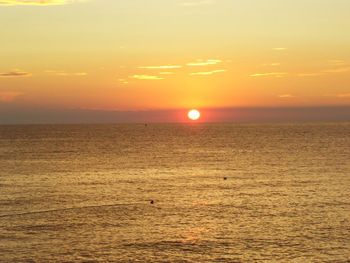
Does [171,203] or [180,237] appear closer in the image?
[180,237]

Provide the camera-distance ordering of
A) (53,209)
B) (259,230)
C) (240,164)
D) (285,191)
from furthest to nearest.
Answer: (240,164)
(285,191)
(53,209)
(259,230)

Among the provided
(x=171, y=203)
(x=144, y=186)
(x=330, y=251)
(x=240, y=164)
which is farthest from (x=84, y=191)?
(x=240, y=164)

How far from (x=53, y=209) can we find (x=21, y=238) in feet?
41.2

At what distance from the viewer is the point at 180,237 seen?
4459 cm

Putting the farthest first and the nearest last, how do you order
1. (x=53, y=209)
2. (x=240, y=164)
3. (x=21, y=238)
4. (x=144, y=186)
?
(x=240, y=164)
(x=144, y=186)
(x=53, y=209)
(x=21, y=238)

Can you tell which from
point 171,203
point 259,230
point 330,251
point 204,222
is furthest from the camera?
point 171,203

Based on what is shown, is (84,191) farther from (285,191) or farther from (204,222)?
(285,191)

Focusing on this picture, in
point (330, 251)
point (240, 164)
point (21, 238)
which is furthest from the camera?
point (240, 164)

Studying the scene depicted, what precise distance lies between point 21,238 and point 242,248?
20604mm

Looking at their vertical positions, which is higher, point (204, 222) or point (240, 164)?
point (240, 164)

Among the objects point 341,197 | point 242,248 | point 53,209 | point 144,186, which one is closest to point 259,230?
point 242,248

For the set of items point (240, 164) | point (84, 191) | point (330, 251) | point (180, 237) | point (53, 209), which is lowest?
point (330, 251)

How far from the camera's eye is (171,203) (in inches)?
2371

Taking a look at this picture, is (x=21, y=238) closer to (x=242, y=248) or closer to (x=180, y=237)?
(x=180, y=237)
